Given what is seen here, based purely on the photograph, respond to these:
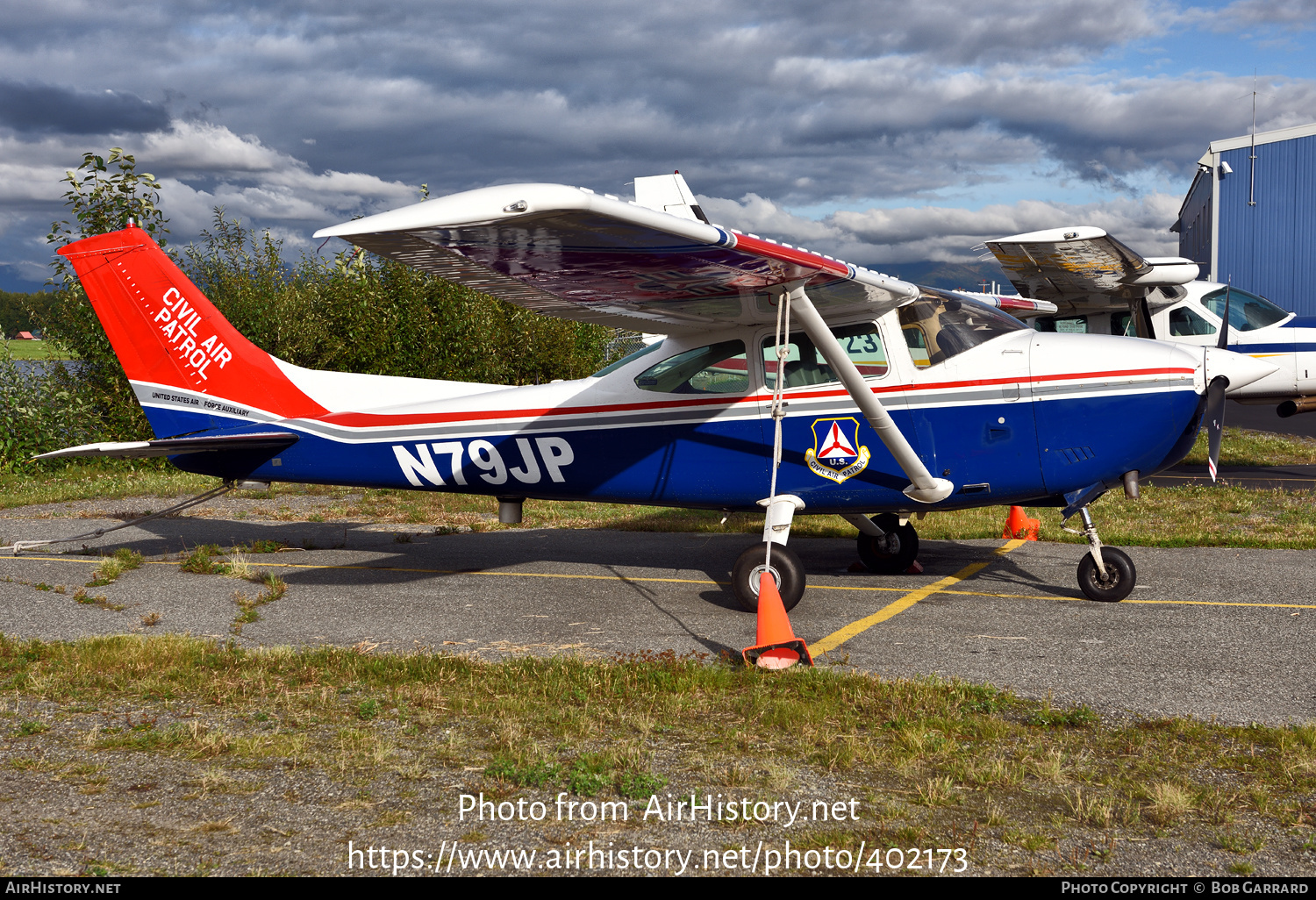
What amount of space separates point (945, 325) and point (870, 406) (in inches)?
39.1

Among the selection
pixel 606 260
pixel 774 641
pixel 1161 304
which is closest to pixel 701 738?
pixel 774 641

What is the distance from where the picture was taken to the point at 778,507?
7.23 meters

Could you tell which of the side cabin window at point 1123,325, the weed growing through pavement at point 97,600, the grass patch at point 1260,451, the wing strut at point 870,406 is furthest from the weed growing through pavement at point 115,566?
the grass patch at point 1260,451

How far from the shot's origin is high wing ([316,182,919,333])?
4.66 m

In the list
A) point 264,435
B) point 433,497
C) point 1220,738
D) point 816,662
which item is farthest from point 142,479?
point 1220,738

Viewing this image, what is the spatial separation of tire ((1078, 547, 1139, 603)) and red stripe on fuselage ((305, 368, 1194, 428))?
1.46 m

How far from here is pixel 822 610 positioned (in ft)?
→ 24.2

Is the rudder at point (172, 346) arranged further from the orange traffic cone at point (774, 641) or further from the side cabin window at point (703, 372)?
the orange traffic cone at point (774, 641)

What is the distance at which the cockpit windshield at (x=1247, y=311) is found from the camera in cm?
1492

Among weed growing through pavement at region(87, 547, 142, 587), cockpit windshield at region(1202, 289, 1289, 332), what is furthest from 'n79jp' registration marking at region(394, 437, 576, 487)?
cockpit windshield at region(1202, 289, 1289, 332)

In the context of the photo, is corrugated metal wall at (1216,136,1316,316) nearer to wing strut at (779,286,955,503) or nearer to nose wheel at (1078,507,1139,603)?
nose wheel at (1078,507,1139,603)

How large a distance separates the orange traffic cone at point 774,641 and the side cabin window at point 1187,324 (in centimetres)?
1237

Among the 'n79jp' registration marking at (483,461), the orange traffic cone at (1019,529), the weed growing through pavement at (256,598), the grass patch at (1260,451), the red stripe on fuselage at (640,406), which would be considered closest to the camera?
the red stripe on fuselage at (640,406)

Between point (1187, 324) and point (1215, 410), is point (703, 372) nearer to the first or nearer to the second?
point (1215, 410)
